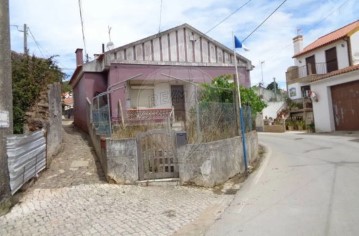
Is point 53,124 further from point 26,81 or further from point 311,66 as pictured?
point 311,66

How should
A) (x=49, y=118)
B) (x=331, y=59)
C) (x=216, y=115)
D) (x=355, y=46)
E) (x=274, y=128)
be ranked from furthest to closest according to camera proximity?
(x=331, y=59)
(x=355, y=46)
(x=274, y=128)
(x=49, y=118)
(x=216, y=115)

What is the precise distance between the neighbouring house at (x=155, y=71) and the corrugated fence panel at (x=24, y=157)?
5246 millimetres

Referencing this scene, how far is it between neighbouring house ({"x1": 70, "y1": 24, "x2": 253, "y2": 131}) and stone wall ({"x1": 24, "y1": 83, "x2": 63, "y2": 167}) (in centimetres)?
280

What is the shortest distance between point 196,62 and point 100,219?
11799 millimetres

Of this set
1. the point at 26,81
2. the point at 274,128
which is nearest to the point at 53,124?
the point at 26,81

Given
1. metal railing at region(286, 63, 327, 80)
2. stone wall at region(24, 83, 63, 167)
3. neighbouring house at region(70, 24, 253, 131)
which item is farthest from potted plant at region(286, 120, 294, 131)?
stone wall at region(24, 83, 63, 167)

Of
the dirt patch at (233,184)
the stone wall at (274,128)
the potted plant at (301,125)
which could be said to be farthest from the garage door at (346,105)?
the dirt patch at (233,184)

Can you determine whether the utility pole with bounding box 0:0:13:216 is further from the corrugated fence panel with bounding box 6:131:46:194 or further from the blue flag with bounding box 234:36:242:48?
the blue flag with bounding box 234:36:242:48

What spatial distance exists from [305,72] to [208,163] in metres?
26.4

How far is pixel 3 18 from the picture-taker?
7.16m

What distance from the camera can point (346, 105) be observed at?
66.6 ft

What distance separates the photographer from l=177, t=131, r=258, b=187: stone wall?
907cm

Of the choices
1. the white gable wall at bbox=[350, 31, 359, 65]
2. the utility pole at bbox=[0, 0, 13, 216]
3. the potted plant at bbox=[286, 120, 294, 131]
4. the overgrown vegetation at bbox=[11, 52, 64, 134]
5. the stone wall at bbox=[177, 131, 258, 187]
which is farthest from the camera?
the white gable wall at bbox=[350, 31, 359, 65]

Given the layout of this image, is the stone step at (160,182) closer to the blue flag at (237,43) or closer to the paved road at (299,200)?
the paved road at (299,200)
